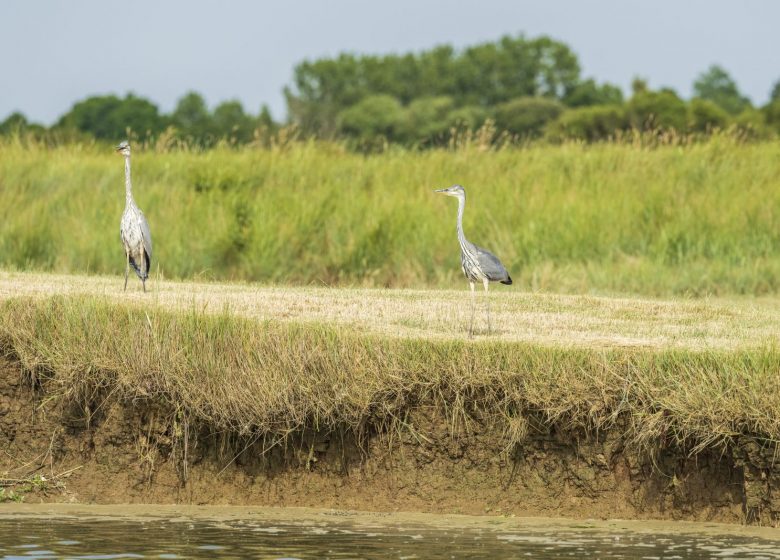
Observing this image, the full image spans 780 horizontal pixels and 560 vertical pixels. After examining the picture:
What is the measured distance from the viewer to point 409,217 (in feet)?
57.0

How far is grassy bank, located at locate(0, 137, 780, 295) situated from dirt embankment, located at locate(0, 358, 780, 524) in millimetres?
6163

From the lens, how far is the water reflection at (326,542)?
774cm

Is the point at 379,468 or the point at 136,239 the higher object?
the point at 136,239

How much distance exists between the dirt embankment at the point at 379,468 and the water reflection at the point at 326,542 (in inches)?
19.0

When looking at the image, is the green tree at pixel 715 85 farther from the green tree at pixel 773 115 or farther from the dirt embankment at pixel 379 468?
the dirt embankment at pixel 379 468

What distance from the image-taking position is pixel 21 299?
33.3ft

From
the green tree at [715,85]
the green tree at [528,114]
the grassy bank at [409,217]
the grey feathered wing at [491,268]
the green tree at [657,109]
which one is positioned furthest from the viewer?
the green tree at [715,85]

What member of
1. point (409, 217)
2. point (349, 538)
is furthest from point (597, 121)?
point (349, 538)

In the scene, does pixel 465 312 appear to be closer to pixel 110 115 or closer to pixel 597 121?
pixel 597 121

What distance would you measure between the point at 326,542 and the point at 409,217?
9615 millimetres

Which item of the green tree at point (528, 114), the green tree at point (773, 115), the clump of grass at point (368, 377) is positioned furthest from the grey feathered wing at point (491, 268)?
the green tree at point (528, 114)

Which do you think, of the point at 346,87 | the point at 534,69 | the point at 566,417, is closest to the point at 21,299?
the point at 566,417

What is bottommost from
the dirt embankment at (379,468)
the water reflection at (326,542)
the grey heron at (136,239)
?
the water reflection at (326,542)

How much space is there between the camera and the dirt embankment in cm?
873
